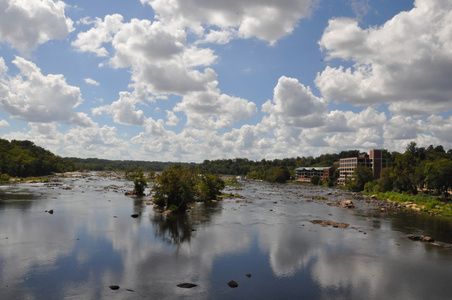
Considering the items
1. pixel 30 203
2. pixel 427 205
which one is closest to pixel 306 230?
pixel 427 205

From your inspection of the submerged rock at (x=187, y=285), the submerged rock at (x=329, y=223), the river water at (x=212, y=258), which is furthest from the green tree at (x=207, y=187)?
the submerged rock at (x=187, y=285)

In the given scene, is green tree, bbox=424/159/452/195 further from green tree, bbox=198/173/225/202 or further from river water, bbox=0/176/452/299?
green tree, bbox=198/173/225/202

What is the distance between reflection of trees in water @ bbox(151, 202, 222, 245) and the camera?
50.8m

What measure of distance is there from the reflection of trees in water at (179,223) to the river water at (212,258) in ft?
0.63

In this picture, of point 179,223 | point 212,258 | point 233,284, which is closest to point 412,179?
point 179,223

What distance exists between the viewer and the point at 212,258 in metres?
40.2

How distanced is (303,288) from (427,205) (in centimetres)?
7643

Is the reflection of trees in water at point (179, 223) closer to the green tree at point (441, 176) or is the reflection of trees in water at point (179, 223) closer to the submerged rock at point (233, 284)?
the submerged rock at point (233, 284)

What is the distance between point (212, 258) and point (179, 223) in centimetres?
2391

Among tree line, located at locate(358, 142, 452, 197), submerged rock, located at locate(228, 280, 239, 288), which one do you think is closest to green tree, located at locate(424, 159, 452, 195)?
tree line, located at locate(358, 142, 452, 197)

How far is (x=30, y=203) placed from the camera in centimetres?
8188

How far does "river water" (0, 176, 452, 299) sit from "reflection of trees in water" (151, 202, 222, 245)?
193 millimetres

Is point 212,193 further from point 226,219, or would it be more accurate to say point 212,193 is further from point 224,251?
point 224,251

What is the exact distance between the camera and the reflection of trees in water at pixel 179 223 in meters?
50.8
